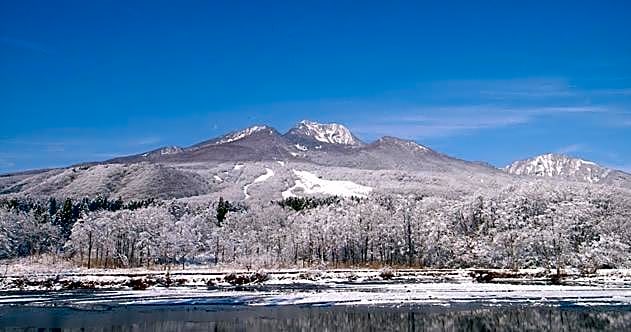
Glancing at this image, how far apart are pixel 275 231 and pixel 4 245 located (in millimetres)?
70045

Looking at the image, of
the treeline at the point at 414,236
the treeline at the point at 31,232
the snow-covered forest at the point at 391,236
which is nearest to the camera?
the treeline at the point at 414,236

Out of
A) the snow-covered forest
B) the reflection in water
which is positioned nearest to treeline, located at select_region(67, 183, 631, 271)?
the snow-covered forest

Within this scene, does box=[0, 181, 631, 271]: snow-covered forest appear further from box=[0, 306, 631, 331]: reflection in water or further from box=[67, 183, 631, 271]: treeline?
box=[0, 306, 631, 331]: reflection in water

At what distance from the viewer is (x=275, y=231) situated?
589ft

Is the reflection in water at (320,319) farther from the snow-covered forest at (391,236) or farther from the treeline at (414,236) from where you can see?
the snow-covered forest at (391,236)

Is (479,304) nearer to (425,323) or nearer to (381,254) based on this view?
(425,323)

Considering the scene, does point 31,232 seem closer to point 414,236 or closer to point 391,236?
point 391,236

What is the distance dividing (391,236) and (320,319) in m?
109

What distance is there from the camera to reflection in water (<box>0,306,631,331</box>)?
116 feet

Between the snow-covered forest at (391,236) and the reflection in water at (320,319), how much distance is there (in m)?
75.4

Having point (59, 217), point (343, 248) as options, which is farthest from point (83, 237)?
point (343, 248)

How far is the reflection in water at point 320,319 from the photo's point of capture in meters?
35.4

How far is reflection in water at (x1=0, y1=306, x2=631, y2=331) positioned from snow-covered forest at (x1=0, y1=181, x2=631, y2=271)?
2968 inches

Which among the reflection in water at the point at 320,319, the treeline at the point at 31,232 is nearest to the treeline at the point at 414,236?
the treeline at the point at 31,232
